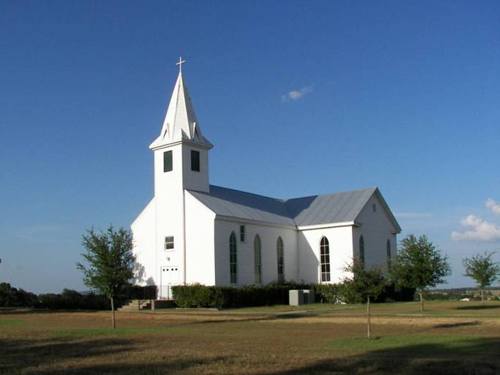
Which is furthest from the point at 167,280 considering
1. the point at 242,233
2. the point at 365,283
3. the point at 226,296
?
the point at 365,283

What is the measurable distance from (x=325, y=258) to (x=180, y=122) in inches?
674

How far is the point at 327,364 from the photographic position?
1692 cm

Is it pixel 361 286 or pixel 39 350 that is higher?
pixel 361 286

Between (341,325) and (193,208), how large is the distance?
79.4 ft

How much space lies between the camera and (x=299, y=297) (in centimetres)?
5219

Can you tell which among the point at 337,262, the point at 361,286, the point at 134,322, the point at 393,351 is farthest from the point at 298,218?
the point at 393,351

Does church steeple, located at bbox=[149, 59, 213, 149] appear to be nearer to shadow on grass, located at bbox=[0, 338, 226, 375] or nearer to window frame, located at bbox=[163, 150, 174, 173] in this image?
window frame, located at bbox=[163, 150, 174, 173]

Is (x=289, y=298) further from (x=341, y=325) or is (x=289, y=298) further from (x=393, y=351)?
(x=393, y=351)

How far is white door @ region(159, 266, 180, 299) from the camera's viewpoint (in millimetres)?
52250

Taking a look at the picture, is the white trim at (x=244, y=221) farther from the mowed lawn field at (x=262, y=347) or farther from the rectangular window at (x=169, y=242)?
the mowed lawn field at (x=262, y=347)

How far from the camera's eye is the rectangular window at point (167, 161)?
54969 mm

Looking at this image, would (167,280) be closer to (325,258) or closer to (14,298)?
(14,298)

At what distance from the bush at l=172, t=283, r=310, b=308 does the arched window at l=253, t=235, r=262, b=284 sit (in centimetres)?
190

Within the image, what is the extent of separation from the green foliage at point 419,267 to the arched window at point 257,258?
1643 cm
